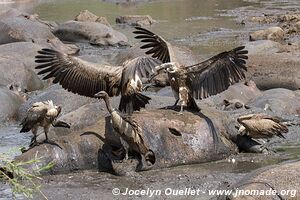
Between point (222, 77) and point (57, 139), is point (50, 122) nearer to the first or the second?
point (57, 139)

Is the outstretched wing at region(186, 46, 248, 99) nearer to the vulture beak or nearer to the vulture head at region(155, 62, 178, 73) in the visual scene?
the vulture head at region(155, 62, 178, 73)

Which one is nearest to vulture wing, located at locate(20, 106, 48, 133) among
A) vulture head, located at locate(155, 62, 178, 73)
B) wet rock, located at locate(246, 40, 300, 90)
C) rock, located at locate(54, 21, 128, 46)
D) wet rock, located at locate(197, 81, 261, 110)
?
vulture head, located at locate(155, 62, 178, 73)

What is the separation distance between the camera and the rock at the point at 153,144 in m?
8.64

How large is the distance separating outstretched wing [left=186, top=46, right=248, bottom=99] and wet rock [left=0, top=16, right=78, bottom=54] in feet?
32.1

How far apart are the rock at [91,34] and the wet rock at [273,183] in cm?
1391

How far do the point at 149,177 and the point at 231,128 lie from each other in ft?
5.05

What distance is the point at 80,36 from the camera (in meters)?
21.3

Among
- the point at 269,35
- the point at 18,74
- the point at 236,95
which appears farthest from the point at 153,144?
the point at 269,35

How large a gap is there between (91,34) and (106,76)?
11.7 metres

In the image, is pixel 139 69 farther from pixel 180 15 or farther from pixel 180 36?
pixel 180 15

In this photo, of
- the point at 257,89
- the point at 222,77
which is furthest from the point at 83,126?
the point at 257,89

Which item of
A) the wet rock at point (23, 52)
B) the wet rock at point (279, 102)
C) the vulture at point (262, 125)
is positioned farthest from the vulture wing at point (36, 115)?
the wet rock at point (23, 52)

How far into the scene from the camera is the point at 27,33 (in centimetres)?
1975

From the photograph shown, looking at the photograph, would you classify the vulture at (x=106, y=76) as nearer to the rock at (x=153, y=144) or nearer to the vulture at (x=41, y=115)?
the rock at (x=153, y=144)
